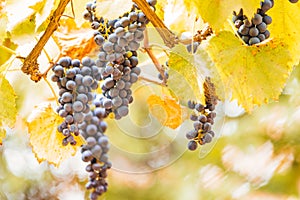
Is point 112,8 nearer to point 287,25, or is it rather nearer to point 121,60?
point 121,60

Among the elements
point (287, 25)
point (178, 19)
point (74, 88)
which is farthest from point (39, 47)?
point (287, 25)

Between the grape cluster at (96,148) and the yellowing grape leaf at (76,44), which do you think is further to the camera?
the yellowing grape leaf at (76,44)

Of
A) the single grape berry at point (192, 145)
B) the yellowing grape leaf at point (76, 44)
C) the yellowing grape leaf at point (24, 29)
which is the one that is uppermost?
the yellowing grape leaf at point (24, 29)

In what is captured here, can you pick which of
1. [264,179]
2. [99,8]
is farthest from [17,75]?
[264,179]

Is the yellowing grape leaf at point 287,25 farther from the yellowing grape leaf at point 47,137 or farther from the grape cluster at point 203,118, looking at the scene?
the yellowing grape leaf at point 47,137

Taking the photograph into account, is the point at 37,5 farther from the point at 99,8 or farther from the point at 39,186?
the point at 39,186

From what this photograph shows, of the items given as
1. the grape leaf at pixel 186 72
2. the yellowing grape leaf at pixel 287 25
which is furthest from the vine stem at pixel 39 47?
the yellowing grape leaf at pixel 287 25

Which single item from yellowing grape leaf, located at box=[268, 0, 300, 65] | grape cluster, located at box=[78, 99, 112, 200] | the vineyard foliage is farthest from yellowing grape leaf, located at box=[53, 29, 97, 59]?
yellowing grape leaf, located at box=[268, 0, 300, 65]
